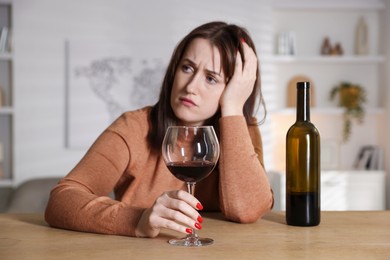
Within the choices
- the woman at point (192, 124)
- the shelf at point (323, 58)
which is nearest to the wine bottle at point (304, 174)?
the woman at point (192, 124)

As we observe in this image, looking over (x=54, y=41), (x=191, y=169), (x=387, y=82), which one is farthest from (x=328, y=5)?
(x=191, y=169)

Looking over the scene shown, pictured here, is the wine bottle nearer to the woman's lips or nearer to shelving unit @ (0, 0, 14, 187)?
the woman's lips

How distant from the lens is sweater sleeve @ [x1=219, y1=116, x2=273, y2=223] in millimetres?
1643

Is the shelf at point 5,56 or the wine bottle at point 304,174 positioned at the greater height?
the shelf at point 5,56

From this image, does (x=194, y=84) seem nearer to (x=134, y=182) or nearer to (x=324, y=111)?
(x=134, y=182)

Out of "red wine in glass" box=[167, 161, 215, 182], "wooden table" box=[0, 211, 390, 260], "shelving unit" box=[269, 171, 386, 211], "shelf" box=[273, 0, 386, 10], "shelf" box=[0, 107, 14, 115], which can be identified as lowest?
"shelving unit" box=[269, 171, 386, 211]

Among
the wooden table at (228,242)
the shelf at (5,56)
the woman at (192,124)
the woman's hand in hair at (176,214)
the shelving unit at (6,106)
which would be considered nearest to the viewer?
the wooden table at (228,242)

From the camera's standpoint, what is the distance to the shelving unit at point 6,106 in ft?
16.9

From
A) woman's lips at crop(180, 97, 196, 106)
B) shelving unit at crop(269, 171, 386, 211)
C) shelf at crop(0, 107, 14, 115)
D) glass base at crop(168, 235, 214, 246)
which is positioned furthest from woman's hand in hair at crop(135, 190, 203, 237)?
shelf at crop(0, 107, 14, 115)

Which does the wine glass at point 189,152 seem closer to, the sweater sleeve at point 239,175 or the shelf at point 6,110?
the sweater sleeve at point 239,175

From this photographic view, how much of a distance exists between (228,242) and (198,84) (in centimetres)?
61

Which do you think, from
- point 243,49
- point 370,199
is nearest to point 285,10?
point 370,199

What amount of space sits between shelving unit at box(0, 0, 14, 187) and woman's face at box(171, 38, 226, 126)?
348 centimetres

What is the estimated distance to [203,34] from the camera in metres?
1.90
